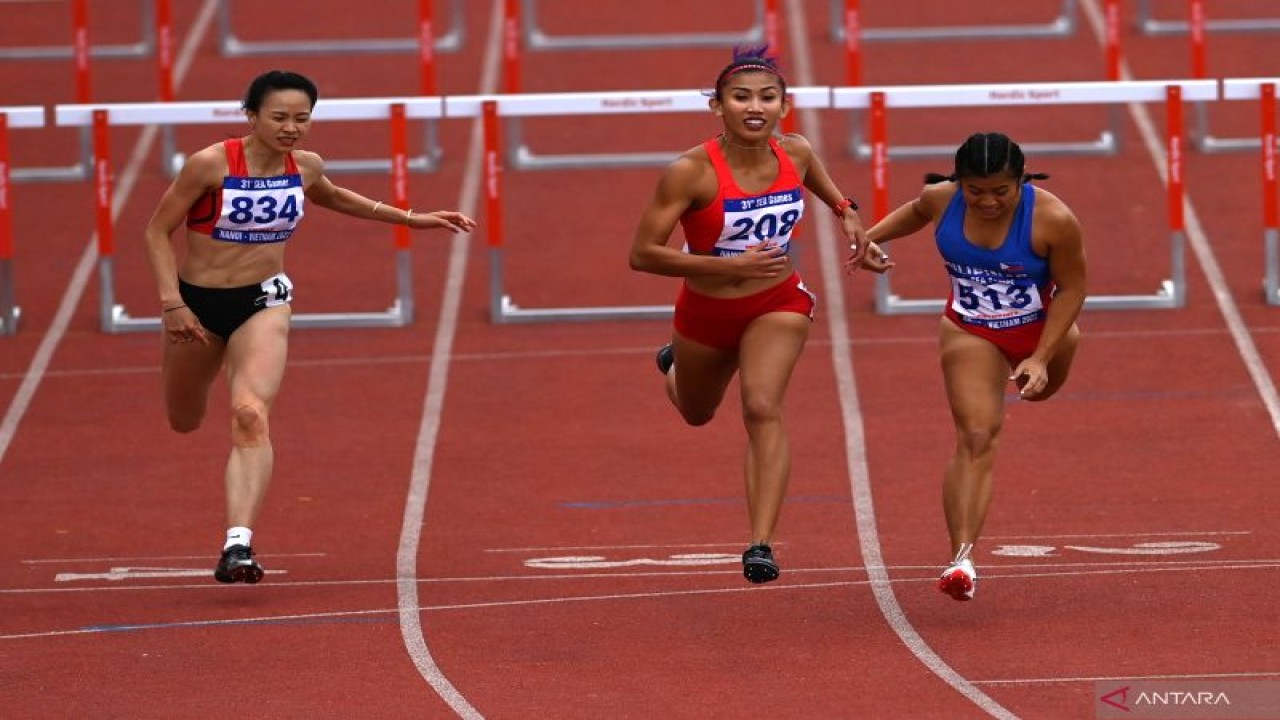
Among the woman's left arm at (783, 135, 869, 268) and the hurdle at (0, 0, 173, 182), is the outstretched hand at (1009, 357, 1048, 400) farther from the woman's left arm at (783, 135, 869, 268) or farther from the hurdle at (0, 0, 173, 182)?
the hurdle at (0, 0, 173, 182)

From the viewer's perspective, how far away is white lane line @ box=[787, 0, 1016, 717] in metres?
8.77

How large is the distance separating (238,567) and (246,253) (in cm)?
127

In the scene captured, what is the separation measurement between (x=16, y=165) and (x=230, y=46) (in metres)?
2.51

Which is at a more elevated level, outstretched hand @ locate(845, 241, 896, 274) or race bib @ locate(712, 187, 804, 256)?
race bib @ locate(712, 187, 804, 256)

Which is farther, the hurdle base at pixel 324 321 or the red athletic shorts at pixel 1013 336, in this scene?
the hurdle base at pixel 324 321

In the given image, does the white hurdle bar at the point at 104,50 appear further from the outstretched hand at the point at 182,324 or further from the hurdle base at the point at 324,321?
the outstretched hand at the point at 182,324

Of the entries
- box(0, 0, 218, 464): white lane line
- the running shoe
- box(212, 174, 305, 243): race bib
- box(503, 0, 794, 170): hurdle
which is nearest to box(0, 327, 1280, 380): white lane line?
box(0, 0, 218, 464): white lane line

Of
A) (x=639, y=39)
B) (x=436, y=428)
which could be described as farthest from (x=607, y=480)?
(x=639, y=39)

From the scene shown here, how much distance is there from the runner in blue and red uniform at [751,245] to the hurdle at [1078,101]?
17.0ft

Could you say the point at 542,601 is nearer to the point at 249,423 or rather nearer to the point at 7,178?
the point at 249,423

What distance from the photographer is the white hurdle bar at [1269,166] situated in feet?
47.8

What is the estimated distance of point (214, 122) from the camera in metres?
14.7

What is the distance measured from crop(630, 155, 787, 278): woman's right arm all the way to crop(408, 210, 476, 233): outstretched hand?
1.02m

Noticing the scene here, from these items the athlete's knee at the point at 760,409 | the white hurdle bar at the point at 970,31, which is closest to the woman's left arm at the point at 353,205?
the athlete's knee at the point at 760,409
